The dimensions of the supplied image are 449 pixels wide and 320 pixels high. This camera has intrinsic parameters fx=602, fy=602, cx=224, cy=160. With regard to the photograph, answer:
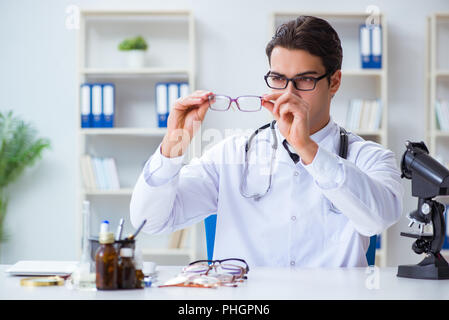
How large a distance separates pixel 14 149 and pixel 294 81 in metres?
2.74

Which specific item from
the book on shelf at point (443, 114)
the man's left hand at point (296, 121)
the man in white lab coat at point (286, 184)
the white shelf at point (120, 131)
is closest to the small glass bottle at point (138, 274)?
the man in white lab coat at point (286, 184)

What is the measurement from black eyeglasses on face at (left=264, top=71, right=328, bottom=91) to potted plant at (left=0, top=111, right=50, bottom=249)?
8.54 feet

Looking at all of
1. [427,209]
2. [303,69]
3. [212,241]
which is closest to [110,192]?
[212,241]

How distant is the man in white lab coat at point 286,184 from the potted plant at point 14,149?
2.26 metres

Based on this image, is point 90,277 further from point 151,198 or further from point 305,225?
point 305,225

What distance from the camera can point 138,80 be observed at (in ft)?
13.5

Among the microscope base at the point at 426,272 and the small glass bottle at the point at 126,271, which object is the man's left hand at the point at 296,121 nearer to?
the microscope base at the point at 426,272

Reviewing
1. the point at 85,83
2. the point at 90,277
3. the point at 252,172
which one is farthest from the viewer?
the point at 85,83

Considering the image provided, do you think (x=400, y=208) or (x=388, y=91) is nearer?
(x=400, y=208)

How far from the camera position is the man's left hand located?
1.51 meters

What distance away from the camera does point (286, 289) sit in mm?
1305
